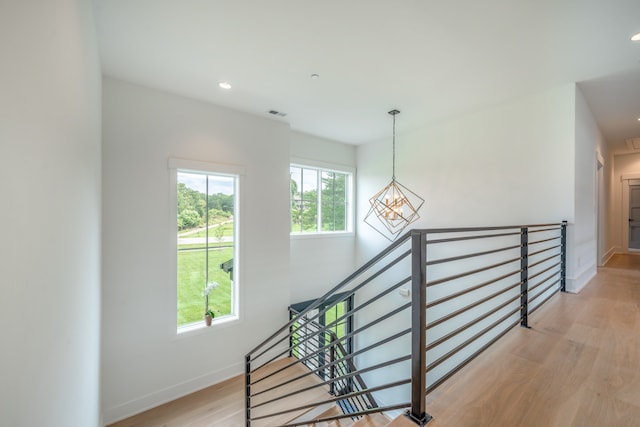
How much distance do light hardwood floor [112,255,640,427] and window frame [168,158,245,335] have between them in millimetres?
1026

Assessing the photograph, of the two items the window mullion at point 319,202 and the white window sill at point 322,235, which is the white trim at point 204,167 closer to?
the white window sill at point 322,235

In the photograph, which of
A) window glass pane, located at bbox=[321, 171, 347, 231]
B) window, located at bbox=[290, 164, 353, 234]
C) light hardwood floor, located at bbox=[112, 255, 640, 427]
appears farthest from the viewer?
window glass pane, located at bbox=[321, 171, 347, 231]

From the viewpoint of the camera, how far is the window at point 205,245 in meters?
3.44

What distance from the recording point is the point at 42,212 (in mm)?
948

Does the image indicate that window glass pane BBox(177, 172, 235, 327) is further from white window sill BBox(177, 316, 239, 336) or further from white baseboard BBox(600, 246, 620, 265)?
white baseboard BBox(600, 246, 620, 265)

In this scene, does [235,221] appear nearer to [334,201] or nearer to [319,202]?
[319,202]

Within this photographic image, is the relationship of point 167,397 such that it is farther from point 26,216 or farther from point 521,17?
point 521,17

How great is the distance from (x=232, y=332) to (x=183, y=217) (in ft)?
5.67

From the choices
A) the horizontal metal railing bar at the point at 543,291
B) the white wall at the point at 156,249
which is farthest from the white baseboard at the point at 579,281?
the white wall at the point at 156,249

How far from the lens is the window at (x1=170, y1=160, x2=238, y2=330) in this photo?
11.3 feet

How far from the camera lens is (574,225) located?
3123 mm

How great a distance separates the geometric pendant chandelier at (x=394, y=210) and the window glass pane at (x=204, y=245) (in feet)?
8.13

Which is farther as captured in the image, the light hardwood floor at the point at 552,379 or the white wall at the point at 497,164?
the white wall at the point at 497,164

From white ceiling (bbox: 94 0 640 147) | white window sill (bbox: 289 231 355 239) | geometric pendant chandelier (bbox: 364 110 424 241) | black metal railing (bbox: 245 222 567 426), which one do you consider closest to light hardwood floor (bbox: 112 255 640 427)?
black metal railing (bbox: 245 222 567 426)
